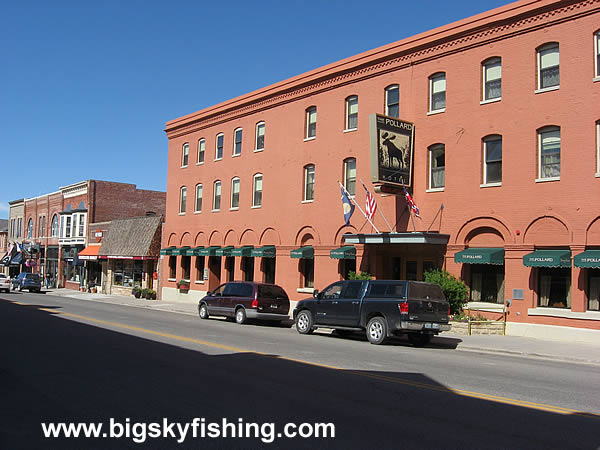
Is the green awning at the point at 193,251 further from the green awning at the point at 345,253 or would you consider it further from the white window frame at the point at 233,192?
the green awning at the point at 345,253

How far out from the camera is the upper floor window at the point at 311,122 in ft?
96.2

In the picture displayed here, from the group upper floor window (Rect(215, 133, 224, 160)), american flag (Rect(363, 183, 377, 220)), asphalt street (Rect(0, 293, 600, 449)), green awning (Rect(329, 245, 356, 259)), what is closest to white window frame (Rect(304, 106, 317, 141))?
green awning (Rect(329, 245, 356, 259))

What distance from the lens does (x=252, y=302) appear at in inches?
888

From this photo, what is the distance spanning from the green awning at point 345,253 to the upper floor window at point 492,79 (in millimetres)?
8446

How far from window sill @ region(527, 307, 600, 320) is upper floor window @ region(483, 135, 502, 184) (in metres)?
4.95

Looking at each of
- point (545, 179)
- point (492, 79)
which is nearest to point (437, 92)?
point (492, 79)

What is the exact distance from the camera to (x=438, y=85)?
938 inches

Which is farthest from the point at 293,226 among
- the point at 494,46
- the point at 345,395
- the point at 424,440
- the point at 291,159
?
the point at 424,440

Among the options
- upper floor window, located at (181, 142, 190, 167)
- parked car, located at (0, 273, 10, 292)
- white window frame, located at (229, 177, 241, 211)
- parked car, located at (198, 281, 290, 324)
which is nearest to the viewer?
parked car, located at (198, 281, 290, 324)

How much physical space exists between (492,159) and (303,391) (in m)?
15.6

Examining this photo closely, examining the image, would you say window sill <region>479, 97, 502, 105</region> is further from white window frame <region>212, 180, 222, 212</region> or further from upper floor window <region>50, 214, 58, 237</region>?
upper floor window <region>50, 214, 58, 237</region>

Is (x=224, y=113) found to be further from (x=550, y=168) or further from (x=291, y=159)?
(x=550, y=168)

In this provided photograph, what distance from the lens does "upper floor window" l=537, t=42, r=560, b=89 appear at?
20.2 m

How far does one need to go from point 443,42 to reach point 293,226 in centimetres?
1160
